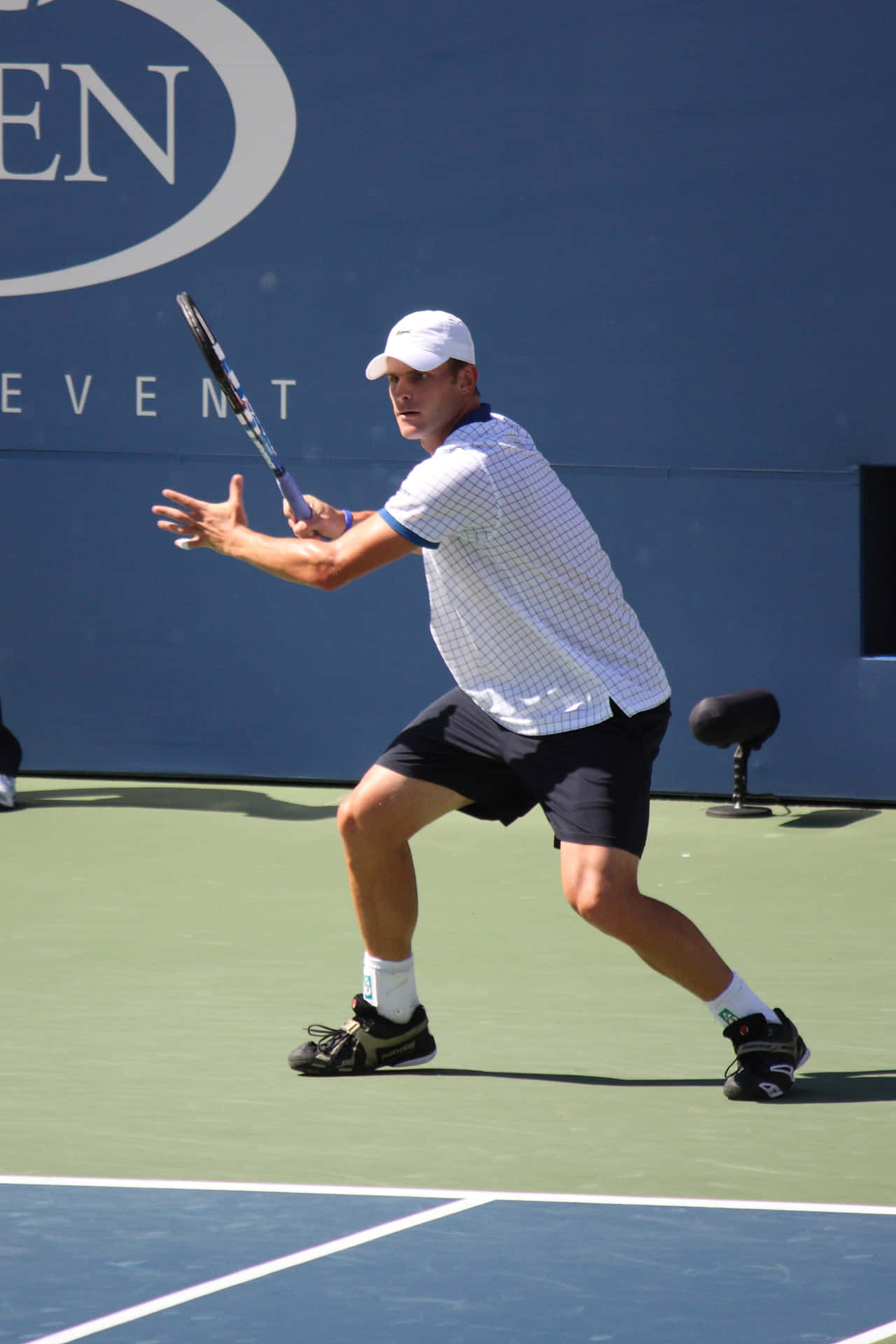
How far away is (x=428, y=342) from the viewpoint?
17.6 feet

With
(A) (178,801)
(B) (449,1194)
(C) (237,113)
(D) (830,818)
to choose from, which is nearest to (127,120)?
(C) (237,113)

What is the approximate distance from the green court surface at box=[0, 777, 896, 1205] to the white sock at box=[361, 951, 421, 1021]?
0.53 ft

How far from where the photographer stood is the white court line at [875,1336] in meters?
3.72

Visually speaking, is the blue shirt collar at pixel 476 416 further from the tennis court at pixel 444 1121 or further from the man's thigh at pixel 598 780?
the tennis court at pixel 444 1121

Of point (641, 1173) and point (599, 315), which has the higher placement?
point (599, 315)

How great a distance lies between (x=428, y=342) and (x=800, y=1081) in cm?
200

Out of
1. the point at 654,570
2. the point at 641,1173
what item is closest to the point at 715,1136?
the point at 641,1173

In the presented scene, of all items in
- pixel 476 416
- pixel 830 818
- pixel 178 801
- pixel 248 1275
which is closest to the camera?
pixel 248 1275

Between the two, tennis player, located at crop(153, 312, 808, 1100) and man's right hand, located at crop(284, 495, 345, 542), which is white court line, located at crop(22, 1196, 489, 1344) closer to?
tennis player, located at crop(153, 312, 808, 1100)

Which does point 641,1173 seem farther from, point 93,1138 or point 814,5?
point 814,5

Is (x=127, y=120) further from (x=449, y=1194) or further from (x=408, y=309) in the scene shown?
(x=449, y=1194)

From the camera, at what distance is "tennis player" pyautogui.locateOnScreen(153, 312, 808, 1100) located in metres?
5.22

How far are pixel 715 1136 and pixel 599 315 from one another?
5.41 meters

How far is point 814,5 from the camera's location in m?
9.44
